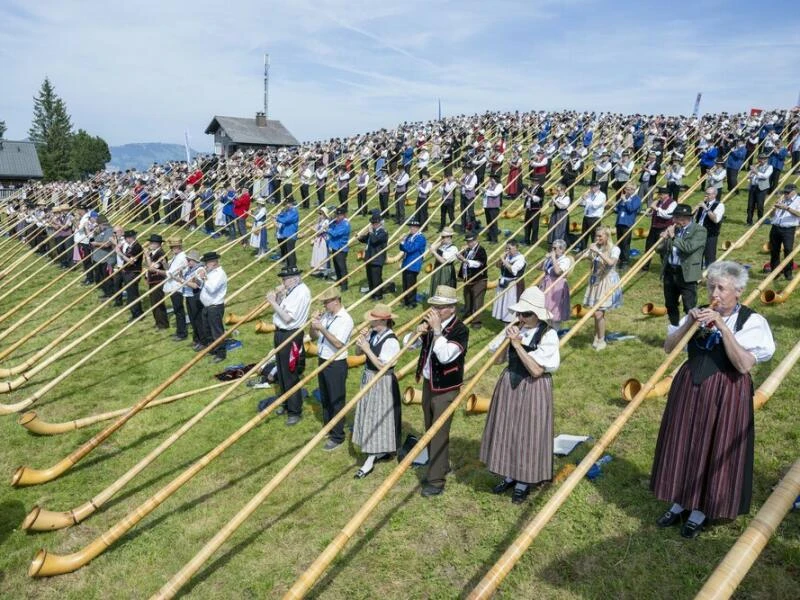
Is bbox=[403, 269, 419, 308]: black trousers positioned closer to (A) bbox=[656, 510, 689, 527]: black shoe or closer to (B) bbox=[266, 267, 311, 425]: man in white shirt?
(B) bbox=[266, 267, 311, 425]: man in white shirt

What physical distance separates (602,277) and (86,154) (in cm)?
9274

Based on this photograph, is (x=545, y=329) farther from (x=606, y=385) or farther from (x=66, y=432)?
(x=66, y=432)

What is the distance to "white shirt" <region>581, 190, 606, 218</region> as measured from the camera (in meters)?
13.7

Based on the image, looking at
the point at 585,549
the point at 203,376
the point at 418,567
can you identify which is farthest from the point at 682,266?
the point at 203,376

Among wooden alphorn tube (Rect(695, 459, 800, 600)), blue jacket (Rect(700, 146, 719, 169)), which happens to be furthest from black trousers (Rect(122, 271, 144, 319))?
blue jacket (Rect(700, 146, 719, 169))

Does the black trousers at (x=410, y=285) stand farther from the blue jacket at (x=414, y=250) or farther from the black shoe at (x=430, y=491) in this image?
the black shoe at (x=430, y=491)

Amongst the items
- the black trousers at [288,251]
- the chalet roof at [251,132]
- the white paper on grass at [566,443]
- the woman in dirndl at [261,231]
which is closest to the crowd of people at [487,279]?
the woman in dirndl at [261,231]

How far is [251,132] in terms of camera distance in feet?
165

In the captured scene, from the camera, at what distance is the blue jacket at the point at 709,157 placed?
2072 cm

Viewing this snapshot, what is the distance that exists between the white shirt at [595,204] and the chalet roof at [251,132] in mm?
39982

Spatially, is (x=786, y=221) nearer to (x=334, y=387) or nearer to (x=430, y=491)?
(x=430, y=491)

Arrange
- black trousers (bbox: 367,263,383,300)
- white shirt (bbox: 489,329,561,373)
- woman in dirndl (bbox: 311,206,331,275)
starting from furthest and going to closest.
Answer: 1. woman in dirndl (bbox: 311,206,331,275)
2. black trousers (bbox: 367,263,383,300)
3. white shirt (bbox: 489,329,561,373)

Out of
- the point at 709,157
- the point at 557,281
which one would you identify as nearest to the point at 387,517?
the point at 557,281

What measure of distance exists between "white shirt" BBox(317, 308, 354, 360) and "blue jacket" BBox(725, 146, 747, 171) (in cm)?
1706
